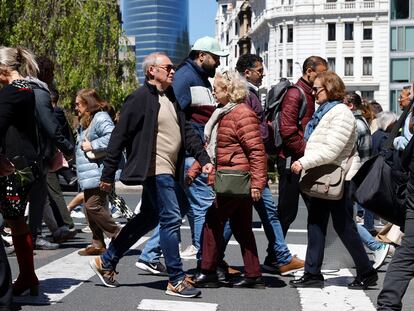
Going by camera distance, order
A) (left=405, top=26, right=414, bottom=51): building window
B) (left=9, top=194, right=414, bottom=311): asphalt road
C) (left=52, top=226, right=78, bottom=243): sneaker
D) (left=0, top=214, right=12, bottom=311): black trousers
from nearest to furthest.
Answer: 1. (left=0, top=214, right=12, bottom=311): black trousers
2. (left=9, top=194, right=414, bottom=311): asphalt road
3. (left=52, top=226, right=78, bottom=243): sneaker
4. (left=405, top=26, right=414, bottom=51): building window

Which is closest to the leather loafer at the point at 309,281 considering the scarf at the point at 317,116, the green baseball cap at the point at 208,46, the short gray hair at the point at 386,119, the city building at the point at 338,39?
the scarf at the point at 317,116

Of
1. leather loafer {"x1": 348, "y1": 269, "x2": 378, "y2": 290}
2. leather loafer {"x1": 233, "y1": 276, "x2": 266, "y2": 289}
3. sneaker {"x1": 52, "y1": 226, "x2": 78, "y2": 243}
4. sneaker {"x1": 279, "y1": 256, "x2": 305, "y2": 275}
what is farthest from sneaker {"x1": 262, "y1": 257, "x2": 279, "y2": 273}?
sneaker {"x1": 52, "y1": 226, "x2": 78, "y2": 243}

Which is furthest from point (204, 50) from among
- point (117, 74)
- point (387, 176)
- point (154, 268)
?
point (117, 74)

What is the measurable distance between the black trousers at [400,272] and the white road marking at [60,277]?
2478 millimetres

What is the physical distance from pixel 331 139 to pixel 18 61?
2.62 meters

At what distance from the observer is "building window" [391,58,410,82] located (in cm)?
6319

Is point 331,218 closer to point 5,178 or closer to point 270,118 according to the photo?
point 270,118

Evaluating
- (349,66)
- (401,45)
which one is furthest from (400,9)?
(349,66)

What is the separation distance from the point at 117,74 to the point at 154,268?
116ft

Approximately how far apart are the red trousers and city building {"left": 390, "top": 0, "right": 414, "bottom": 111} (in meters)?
55.0

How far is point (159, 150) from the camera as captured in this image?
7031mm

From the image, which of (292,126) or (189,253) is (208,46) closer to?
(292,126)

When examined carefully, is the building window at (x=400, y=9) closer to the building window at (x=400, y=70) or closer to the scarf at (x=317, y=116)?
the building window at (x=400, y=70)

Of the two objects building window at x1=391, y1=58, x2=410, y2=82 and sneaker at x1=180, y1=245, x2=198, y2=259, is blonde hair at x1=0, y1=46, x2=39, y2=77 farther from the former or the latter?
building window at x1=391, y1=58, x2=410, y2=82
